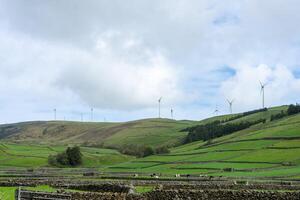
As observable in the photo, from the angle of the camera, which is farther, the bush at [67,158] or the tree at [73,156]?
the tree at [73,156]

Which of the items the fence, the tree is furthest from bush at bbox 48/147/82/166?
the fence

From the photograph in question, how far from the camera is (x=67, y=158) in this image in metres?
144

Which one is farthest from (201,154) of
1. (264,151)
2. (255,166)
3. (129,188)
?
(129,188)

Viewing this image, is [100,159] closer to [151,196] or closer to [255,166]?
[255,166]

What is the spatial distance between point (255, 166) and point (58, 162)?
57.3 metres

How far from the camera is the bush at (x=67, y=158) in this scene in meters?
141

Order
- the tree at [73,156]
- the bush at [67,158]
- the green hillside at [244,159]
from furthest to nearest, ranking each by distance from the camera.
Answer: the tree at [73,156]
the bush at [67,158]
the green hillside at [244,159]

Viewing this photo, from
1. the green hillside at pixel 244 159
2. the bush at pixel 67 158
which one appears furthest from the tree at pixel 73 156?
the green hillside at pixel 244 159

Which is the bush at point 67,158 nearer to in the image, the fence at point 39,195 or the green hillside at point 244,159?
the green hillside at point 244,159

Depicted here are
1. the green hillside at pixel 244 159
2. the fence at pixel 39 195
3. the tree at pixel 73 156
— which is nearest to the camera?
the fence at pixel 39 195

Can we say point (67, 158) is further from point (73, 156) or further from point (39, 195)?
point (39, 195)

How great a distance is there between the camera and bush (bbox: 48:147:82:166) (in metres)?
141

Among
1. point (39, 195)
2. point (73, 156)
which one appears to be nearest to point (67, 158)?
point (73, 156)

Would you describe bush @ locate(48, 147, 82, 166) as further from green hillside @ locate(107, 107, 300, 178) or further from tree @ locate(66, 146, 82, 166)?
green hillside @ locate(107, 107, 300, 178)
